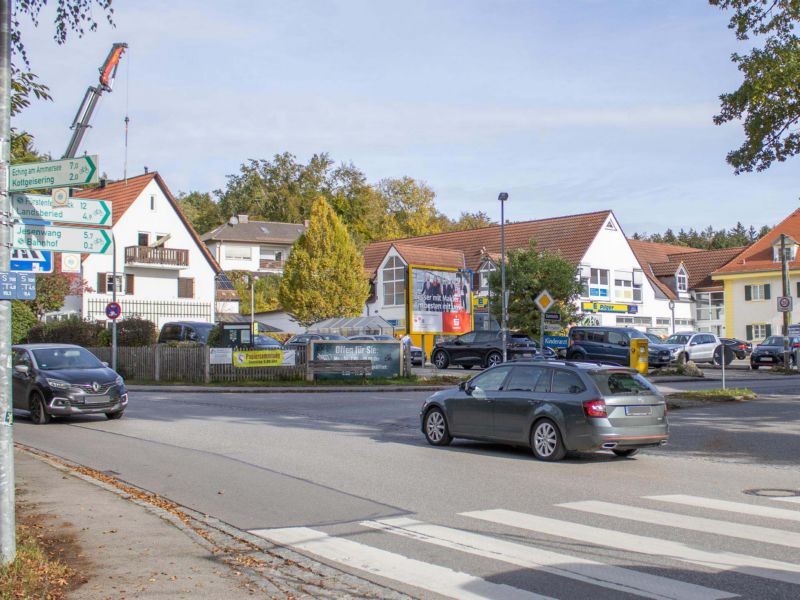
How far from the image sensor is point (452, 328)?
149 ft

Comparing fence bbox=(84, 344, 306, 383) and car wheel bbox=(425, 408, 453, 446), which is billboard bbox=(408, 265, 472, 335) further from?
car wheel bbox=(425, 408, 453, 446)

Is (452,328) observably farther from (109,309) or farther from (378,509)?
(378,509)

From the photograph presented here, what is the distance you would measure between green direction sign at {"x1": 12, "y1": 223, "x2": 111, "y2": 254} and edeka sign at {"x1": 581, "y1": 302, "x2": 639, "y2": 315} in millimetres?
56968

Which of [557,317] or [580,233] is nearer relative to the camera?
[557,317]

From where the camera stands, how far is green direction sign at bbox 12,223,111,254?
6891mm

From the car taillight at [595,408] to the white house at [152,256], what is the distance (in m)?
44.6

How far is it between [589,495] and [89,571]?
574 cm

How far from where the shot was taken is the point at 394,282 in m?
61.9

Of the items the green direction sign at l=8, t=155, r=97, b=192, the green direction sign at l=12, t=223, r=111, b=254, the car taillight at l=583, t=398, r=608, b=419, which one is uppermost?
the green direction sign at l=8, t=155, r=97, b=192

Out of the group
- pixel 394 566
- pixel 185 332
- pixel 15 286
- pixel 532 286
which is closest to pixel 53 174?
pixel 15 286

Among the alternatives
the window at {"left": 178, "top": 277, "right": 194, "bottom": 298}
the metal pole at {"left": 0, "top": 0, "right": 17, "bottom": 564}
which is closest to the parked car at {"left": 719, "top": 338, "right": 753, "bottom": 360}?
the window at {"left": 178, "top": 277, "right": 194, "bottom": 298}

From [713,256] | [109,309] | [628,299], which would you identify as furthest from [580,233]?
[109,309]

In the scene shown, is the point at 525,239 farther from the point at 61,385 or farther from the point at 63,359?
the point at 61,385

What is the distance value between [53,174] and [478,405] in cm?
889
